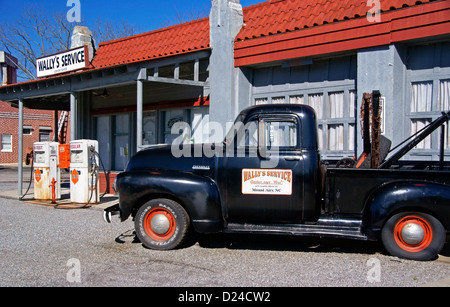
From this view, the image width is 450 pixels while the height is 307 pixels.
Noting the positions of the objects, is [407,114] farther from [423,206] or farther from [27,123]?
[27,123]

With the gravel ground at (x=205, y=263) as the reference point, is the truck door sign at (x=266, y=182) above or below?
above

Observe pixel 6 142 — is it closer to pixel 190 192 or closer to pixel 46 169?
pixel 46 169

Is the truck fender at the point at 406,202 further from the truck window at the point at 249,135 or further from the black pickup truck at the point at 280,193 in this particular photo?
the truck window at the point at 249,135

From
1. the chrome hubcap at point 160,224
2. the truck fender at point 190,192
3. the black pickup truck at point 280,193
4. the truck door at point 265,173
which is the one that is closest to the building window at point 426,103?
the black pickup truck at point 280,193

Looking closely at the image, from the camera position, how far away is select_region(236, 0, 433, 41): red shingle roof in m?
9.06

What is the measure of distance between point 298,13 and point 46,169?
7463 mm

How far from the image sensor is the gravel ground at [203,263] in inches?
192

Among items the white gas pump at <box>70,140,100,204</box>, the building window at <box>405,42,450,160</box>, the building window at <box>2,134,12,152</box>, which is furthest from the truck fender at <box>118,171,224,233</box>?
the building window at <box>2,134,12,152</box>

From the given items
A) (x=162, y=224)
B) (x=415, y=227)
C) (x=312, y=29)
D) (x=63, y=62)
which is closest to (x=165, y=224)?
(x=162, y=224)

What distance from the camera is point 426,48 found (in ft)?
28.6

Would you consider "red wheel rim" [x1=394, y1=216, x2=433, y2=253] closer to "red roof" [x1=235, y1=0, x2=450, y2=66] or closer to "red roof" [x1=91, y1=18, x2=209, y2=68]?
"red roof" [x1=235, y1=0, x2=450, y2=66]

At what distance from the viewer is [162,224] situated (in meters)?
6.21

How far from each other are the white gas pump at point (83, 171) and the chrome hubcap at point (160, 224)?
487cm

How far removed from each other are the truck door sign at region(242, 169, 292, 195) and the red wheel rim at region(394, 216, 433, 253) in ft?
4.74
